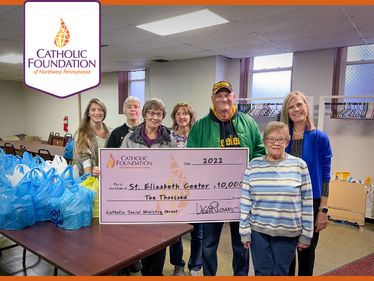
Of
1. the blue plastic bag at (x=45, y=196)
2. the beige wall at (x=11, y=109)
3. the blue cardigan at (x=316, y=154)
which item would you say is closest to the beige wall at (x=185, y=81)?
the blue cardigan at (x=316, y=154)

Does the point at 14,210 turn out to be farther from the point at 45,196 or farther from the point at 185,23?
the point at 185,23

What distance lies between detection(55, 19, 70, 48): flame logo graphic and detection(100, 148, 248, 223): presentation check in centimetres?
163

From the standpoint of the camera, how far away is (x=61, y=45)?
9.10 feet

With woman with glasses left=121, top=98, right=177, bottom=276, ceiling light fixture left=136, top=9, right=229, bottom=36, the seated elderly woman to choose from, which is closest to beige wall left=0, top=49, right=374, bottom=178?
ceiling light fixture left=136, top=9, right=229, bottom=36

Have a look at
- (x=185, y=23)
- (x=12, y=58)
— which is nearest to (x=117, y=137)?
(x=185, y=23)

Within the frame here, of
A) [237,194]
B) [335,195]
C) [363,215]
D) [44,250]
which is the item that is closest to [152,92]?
[335,195]

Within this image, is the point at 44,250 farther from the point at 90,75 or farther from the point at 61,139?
the point at 61,139

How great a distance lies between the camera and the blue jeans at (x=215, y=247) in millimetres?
1925

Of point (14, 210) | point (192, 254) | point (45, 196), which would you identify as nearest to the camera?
point (14, 210)

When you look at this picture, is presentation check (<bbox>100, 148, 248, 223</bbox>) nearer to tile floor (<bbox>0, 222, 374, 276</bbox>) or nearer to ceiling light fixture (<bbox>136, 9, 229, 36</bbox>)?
tile floor (<bbox>0, 222, 374, 276</bbox>)

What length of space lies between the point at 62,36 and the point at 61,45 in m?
0.09

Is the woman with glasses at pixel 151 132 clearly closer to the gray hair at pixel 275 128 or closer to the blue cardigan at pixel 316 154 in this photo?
the gray hair at pixel 275 128

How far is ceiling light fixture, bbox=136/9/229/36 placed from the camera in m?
3.23

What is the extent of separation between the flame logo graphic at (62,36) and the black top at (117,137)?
1.17 m
